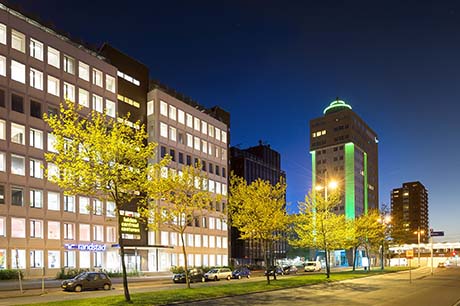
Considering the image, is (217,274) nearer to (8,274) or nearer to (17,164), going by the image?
(8,274)

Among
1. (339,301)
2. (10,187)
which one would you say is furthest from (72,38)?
(339,301)

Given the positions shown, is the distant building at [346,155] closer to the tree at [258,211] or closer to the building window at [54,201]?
the building window at [54,201]

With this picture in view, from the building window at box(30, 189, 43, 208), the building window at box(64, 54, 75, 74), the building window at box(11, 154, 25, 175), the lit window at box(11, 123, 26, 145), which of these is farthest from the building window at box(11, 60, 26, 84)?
the building window at box(30, 189, 43, 208)

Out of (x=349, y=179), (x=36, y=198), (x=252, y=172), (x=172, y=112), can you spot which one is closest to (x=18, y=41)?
(x=36, y=198)

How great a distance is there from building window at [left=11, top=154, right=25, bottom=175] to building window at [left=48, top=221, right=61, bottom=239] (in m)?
7.43

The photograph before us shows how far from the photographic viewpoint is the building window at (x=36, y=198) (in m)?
58.1

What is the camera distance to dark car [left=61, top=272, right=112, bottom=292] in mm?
36594

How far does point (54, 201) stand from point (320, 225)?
3308 cm

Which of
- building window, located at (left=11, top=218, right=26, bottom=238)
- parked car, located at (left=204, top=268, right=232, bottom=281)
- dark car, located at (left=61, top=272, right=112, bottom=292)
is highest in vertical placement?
building window, located at (left=11, top=218, right=26, bottom=238)

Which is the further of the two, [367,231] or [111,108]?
[111,108]

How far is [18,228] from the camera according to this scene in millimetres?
55750

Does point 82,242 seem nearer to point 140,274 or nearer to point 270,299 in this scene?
point 140,274

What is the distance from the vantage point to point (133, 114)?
7988 centimetres

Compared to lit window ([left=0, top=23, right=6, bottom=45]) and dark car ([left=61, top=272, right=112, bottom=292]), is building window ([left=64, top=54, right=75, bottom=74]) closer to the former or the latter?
lit window ([left=0, top=23, right=6, bottom=45])
